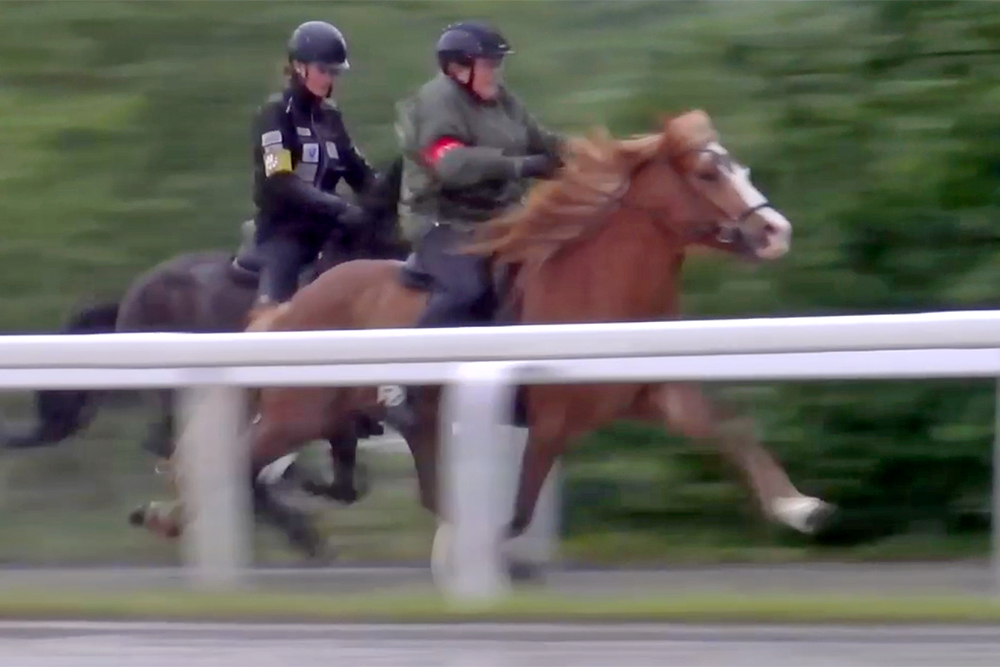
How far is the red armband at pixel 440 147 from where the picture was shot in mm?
7363

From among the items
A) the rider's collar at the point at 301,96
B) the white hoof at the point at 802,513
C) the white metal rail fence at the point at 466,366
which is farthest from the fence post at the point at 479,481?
the rider's collar at the point at 301,96

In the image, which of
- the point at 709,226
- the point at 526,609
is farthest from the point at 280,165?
the point at 526,609

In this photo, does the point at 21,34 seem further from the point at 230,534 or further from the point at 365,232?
the point at 230,534

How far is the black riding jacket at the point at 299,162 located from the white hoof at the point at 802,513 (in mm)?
2626

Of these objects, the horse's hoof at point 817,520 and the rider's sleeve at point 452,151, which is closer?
the horse's hoof at point 817,520

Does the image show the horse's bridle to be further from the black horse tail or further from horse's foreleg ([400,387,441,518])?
the black horse tail

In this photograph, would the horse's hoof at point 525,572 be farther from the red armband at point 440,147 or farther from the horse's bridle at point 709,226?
the red armband at point 440,147

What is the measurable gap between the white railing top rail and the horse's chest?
2.10m

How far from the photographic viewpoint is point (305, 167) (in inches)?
325

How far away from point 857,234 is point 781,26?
1.00m

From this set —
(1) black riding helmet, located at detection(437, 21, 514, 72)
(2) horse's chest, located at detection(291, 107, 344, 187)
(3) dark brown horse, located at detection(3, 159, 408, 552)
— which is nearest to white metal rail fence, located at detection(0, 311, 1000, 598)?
(1) black riding helmet, located at detection(437, 21, 514, 72)

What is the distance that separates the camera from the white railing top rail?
19.2ft

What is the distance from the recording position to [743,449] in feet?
22.1

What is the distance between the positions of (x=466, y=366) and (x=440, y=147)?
62.9 inches
